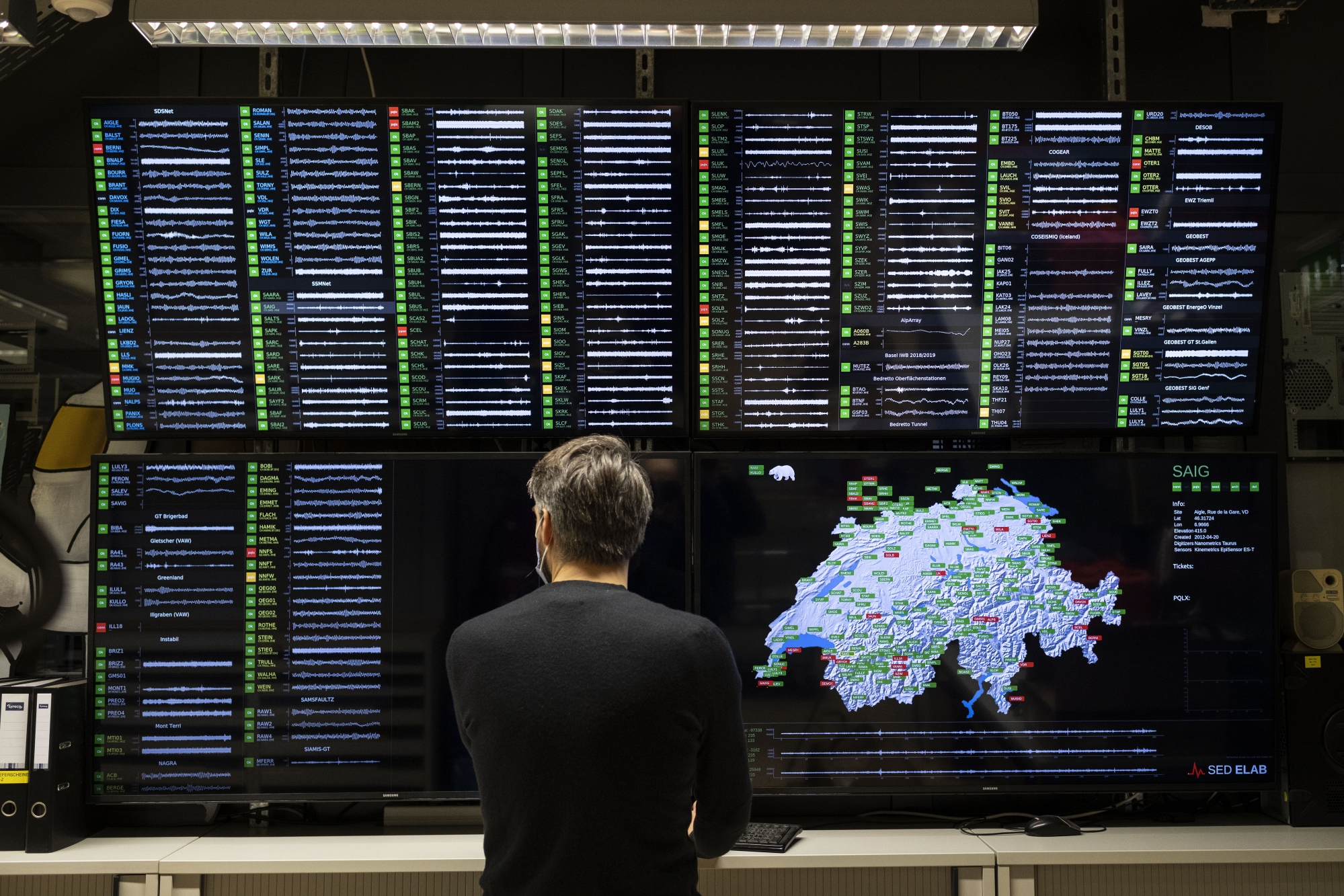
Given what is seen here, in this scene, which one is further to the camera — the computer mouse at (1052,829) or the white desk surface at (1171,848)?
the computer mouse at (1052,829)

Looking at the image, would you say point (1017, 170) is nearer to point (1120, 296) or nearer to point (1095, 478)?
point (1120, 296)

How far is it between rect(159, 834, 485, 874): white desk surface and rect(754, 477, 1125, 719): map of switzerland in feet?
2.76

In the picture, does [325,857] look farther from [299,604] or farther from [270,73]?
[270,73]

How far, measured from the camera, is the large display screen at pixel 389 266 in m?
2.36

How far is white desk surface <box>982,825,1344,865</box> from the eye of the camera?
83.9 inches

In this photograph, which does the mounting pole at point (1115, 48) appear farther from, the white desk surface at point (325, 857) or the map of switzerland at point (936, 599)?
the white desk surface at point (325, 857)

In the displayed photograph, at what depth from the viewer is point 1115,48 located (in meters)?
2.64

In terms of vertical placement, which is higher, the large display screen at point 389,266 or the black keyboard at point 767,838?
the large display screen at point 389,266

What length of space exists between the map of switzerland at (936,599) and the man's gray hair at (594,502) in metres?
0.96

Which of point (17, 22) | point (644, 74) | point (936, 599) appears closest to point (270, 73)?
point (17, 22)

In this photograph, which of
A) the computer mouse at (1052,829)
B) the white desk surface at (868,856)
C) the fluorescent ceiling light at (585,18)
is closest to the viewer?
the fluorescent ceiling light at (585,18)

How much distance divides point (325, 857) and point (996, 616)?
1714mm

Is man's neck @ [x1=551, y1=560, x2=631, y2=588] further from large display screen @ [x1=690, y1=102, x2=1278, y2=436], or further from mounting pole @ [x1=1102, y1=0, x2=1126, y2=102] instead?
mounting pole @ [x1=1102, y1=0, x2=1126, y2=102]

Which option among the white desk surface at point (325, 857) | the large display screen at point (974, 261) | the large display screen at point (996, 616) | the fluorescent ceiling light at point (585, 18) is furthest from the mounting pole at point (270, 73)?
the white desk surface at point (325, 857)
